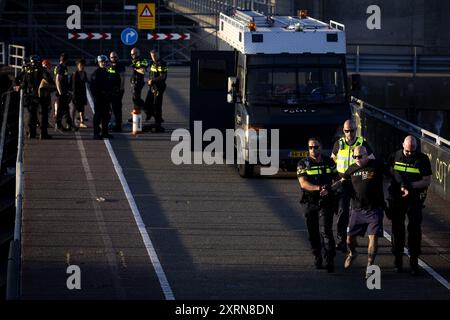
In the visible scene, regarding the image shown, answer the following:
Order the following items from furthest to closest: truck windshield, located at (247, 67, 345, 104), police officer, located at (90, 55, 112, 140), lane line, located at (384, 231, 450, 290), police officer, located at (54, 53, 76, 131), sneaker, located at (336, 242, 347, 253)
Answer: police officer, located at (54, 53, 76, 131), police officer, located at (90, 55, 112, 140), truck windshield, located at (247, 67, 345, 104), sneaker, located at (336, 242, 347, 253), lane line, located at (384, 231, 450, 290)

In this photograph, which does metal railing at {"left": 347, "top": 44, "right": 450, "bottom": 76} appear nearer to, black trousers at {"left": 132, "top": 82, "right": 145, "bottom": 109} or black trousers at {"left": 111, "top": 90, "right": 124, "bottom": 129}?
black trousers at {"left": 132, "top": 82, "right": 145, "bottom": 109}

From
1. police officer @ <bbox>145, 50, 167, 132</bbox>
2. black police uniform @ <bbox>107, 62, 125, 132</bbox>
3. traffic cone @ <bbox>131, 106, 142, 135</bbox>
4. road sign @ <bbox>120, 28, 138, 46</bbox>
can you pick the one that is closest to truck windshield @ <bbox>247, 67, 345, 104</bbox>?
black police uniform @ <bbox>107, 62, 125, 132</bbox>

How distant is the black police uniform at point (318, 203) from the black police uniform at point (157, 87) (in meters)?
12.5

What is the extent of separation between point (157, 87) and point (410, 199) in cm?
1339

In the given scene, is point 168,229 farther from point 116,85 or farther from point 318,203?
point 116,85

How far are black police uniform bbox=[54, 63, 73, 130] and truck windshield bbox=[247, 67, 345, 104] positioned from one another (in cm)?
575

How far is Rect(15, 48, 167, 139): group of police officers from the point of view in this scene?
2659 centimetres

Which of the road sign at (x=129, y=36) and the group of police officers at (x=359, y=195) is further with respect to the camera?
the road sign at (x=129, y=36)

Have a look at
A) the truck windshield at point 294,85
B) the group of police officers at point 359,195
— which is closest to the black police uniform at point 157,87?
the truck windshield at point 294,85

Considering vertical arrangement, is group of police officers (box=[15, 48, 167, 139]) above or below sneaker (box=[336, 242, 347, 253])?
above

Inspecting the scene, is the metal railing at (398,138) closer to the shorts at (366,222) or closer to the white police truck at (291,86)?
the white police truck at (291,86)

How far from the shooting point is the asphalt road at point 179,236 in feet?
48.9
